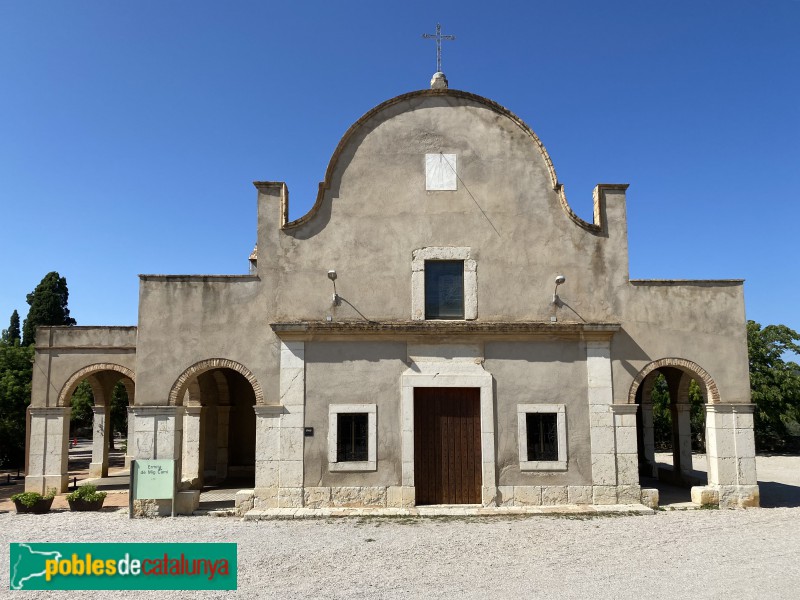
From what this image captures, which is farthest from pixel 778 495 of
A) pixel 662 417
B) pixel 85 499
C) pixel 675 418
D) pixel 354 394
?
pixel 85 499

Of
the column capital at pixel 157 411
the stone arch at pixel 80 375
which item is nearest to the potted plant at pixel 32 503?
the column capital at pixel 157 411

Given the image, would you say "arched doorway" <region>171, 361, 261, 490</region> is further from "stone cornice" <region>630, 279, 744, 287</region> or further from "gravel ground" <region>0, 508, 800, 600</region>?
"stone cornice" <region>630, 279, 744, 287</region>

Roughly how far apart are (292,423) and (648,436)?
1185cm

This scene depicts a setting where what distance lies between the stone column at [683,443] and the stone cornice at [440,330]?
210 inches

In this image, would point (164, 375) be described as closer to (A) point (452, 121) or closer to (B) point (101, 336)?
(B) point (101, 336)

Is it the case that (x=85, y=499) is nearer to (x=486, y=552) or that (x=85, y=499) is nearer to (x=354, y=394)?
(x=354, y=394)

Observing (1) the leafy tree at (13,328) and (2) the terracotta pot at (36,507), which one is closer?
(2) the terracotta pot at (36,507)

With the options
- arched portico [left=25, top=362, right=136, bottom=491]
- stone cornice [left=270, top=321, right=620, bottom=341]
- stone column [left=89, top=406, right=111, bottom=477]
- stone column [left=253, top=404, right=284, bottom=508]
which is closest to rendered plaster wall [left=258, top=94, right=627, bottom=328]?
stone cornice [left=270, top=321, right=620, bottom=341]

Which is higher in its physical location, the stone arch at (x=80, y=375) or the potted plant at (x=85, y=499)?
the stone arch at (x=80, y=375)

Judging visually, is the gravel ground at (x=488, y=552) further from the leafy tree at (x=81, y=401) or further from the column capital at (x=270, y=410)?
the leafy tree at (x=81, y=401)

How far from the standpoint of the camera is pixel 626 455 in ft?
43.3

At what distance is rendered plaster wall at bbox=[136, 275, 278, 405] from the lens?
43.6ft

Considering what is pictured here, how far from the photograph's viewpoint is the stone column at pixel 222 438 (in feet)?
62.9

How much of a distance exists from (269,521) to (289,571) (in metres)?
3.89
